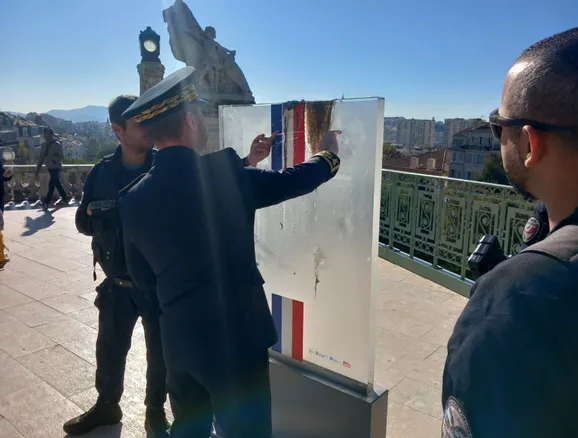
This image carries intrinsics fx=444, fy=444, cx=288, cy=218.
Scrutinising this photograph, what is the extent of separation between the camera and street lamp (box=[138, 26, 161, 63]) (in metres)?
12.5

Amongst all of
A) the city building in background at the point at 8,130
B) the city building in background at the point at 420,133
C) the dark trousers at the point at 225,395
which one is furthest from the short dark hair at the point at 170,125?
the city building in background at the point at 8,130

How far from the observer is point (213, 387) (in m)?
1.86

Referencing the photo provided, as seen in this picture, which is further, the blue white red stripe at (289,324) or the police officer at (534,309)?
the blue white red stripe at (289,324)

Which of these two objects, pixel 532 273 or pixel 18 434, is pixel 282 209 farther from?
pixel 18 434

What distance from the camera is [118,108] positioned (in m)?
2.58

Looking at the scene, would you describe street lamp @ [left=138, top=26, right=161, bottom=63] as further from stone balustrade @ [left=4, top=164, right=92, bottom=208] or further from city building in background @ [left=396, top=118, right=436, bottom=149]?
city building in background @ [left=396, top=118, right=436, bottom=149]

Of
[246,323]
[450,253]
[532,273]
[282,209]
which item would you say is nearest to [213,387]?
[246,323]

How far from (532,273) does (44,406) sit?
3.14 m

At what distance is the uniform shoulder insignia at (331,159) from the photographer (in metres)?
1.91

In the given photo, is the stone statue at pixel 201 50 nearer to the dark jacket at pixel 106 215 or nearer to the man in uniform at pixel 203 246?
the dark jacket at pixel 106 215

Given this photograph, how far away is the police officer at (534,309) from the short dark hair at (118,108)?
2178 mm

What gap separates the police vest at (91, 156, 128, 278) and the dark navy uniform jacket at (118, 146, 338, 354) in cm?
A: 57

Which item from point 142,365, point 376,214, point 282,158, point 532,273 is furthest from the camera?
point 142,365

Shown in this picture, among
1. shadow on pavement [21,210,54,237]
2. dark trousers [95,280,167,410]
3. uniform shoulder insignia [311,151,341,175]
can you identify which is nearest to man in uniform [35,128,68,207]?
shadow on pavement [21,210,54,237]
